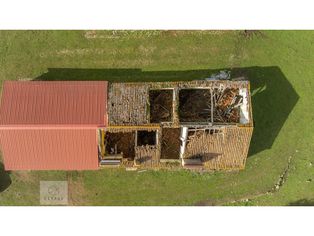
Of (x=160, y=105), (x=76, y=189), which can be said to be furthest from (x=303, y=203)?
(x=76, y=189)

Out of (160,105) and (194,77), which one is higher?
(194,77)

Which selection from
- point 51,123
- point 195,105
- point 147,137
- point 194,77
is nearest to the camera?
point 51,123

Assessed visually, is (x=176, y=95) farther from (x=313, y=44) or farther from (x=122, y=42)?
(x=313, y=44)

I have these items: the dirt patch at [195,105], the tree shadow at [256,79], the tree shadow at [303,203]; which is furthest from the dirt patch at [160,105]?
the tree shadow at [303,203]

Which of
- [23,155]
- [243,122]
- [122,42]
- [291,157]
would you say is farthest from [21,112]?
[291,157]

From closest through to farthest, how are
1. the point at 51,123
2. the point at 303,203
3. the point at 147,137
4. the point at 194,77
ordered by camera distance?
the point at 51,123 → the point at 147,137 → the point at 303,203 → the point at 194,77

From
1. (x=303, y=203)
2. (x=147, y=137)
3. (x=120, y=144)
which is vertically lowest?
(x=303, y=203)

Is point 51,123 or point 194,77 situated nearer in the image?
point 51,123

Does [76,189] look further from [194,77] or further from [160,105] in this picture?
[194,77]

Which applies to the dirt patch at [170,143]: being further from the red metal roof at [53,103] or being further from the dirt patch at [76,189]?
the dirt patch at [76,189]
